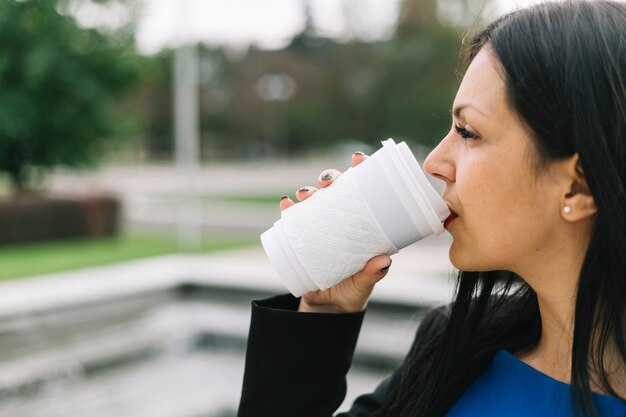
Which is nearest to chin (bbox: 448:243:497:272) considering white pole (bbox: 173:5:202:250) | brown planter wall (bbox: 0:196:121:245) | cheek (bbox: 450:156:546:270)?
cheek (bbox: 450:156:546:270)

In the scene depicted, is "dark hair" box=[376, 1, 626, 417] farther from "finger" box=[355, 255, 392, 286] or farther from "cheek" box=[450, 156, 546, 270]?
"finger" box=[355, 255, 392, 286]

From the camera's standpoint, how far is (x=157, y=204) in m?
19.0

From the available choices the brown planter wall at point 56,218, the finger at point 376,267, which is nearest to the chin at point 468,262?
the finger at point 376,267

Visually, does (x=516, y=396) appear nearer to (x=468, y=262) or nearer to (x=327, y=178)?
(x=468, y=262)

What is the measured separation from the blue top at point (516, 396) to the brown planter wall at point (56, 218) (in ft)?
36.9

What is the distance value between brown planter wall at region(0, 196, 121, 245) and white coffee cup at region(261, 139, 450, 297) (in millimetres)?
11135

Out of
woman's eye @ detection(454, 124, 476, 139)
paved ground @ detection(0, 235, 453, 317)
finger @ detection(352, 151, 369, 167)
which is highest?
woman's eye @ detection(454, 124, 476, 139)

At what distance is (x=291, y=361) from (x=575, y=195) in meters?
0.62

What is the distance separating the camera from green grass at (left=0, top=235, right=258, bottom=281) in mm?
9641

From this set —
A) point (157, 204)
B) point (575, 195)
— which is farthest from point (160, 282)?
point (157, 204)

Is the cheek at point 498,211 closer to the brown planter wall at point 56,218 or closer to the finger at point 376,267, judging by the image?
the finger at point 376,267

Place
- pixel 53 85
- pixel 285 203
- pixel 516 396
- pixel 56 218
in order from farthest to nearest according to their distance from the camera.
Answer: pixel 53 85
pixel 56 218
pixel 285 203
pixel 516 396

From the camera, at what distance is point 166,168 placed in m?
35.0

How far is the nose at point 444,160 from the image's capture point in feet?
4.34
